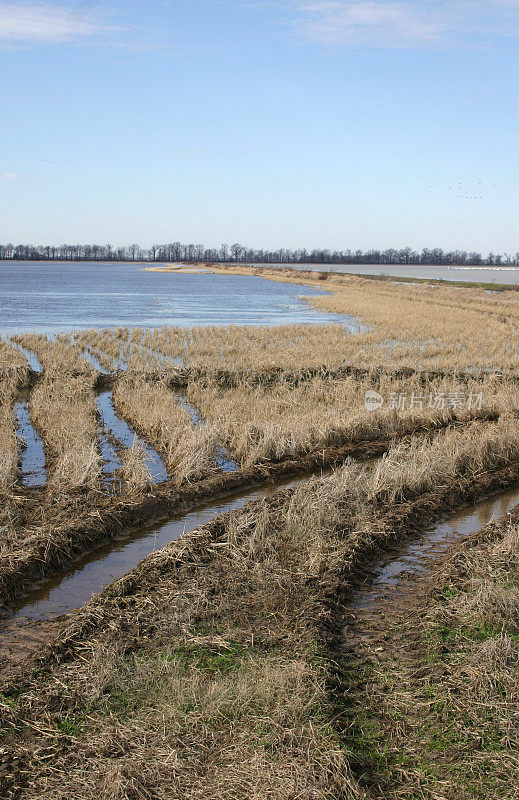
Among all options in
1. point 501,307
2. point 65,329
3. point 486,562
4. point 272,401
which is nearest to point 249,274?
point 501,307

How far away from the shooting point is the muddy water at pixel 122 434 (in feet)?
38.9

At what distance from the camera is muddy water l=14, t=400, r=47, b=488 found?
36.6 feet

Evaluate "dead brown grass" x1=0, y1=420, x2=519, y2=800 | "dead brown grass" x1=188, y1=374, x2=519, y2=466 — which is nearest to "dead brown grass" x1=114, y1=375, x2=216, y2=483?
"dead brown grass" x1=188, y1=374, x2=519, y2=466

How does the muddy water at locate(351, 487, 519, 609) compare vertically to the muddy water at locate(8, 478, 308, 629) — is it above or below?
above

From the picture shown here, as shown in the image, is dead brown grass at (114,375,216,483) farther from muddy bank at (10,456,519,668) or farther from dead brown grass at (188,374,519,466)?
muddy bank at (10,456,519,668)

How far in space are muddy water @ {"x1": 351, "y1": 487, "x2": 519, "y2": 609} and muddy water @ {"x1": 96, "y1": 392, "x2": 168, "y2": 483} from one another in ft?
14.9

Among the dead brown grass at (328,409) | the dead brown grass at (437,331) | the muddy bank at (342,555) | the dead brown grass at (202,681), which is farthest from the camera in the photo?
the dead brown grass at (437,331)

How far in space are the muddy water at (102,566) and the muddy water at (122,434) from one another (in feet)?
5.98

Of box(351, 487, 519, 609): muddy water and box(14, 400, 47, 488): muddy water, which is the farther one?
box(14, 400, 47, 488): muddy water

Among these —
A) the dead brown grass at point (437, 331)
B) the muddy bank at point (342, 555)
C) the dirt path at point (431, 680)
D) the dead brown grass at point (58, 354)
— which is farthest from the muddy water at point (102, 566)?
the dead brown grass at point (437, 331)

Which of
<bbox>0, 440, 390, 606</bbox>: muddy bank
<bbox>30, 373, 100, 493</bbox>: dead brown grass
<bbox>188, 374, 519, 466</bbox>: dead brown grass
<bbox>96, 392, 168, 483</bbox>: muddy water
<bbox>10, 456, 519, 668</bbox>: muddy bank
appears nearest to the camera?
<bbox>10, 456, 519, 668</bbox>: muddy bank

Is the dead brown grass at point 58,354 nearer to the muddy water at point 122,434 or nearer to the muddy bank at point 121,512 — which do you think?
the muddy water at point 122,434

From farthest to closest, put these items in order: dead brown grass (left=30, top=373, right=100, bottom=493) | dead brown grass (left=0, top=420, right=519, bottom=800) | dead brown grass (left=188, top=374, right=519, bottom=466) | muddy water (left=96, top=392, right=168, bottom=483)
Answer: dead brown grass (left=188, top=374, right=519, bottom=466)
muddy water (left=96, top=392, right=168, bottom=483)
dead brown grass (left=30, top=373, right=100, bottom=493)
dead brown grass (left=0, top=420, right=519, bottom=800)

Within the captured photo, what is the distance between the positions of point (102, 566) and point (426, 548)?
13.6ft
